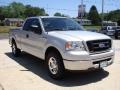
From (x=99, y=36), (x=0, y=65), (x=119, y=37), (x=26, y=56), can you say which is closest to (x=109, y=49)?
(x=99, y=36)

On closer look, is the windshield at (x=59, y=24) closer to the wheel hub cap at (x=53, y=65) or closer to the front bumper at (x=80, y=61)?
the wheel hub cap at (x=53, y=65)

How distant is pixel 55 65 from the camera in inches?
276

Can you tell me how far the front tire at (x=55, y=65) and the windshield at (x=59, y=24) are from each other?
106 cm

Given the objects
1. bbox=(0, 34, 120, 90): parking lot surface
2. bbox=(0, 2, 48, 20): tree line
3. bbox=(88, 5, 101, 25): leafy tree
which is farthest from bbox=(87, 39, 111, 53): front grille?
bbox=(0, 2, 48, 20): tree line

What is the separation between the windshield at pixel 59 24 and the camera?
315 inches

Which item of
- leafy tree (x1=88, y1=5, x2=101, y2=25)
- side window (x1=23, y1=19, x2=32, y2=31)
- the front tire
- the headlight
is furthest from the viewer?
leafy tree (x1=88, y1=5, x2=101, y2=25)

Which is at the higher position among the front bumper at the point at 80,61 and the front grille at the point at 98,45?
the front grille at the point at 98,45

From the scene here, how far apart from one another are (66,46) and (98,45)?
920 mm

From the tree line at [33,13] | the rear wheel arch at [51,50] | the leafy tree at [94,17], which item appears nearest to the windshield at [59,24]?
the rear wheel arch at [51,50]

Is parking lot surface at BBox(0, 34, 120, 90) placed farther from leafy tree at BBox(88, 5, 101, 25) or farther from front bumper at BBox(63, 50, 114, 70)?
leafy tree at BBox(88, 5, 101, 25)

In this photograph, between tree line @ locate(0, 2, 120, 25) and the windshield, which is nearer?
the windshield

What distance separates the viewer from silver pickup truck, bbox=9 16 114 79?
21.3ft

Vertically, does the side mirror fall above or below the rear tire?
above

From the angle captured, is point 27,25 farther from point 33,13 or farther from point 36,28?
point 33,13
